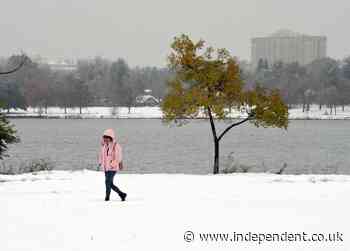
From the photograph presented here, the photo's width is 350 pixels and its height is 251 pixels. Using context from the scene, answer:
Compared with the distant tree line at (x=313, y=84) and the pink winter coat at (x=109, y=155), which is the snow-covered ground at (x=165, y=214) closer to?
the pink winter coat at (x=109, y=155)

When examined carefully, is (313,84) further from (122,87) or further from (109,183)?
(109,183)

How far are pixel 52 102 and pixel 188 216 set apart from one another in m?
130

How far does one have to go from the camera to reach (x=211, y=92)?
3014 cm

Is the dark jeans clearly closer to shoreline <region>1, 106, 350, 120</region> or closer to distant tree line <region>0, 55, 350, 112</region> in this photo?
distant tree line <region>0, 55, 350, 112</region>

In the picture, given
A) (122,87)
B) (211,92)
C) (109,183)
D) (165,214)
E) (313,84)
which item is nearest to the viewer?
(165,214)

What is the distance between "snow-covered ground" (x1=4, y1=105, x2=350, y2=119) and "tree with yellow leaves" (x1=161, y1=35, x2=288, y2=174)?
10250cm

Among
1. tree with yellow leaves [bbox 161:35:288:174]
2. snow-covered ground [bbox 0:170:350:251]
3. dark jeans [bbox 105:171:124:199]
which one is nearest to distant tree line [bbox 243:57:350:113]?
tree with yellow leaves [bbox 161:35:288:174]

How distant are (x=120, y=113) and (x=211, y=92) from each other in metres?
111

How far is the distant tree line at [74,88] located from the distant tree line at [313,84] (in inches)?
981

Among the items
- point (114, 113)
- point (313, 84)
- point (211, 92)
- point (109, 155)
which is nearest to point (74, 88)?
point (114, 113)

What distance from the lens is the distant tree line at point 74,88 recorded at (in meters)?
128

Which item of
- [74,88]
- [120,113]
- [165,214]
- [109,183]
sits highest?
[74,88]

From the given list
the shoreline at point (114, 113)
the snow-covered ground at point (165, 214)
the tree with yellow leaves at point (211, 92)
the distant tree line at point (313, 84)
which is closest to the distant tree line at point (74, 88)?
the shoreline at point (114, 113)

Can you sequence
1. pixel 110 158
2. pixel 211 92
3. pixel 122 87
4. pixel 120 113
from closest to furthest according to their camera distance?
pixel 110 158 → pixel 211 92 → pixel 120 113 → pixel 122 87
